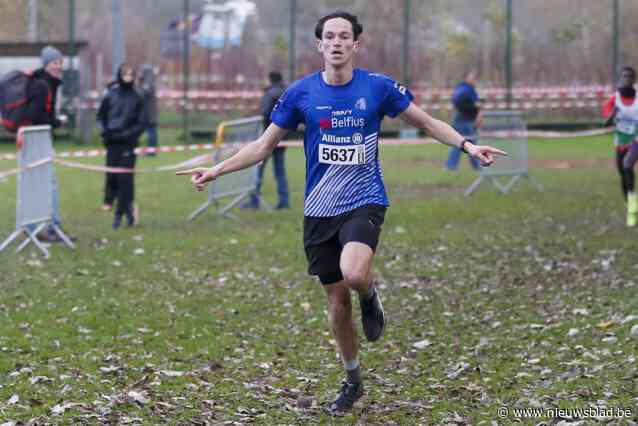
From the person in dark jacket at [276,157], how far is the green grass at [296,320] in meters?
0.65

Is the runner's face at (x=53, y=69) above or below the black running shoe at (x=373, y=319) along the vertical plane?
above

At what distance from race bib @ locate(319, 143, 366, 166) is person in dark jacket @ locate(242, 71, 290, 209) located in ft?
35.9

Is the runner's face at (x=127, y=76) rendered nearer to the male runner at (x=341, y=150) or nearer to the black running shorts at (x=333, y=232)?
the male runner at (x=341, y=150)

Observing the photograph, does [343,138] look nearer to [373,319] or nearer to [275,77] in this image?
[373,319]

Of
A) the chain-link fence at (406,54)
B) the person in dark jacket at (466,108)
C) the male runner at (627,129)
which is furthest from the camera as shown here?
the chain-link fence at (406,54)

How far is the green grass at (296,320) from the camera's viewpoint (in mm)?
7598

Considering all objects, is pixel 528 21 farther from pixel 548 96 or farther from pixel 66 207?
pixel 66 207

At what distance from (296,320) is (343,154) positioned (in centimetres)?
382

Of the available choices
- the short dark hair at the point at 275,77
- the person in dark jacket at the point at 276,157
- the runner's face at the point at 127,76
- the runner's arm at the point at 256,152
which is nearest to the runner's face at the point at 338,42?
the runner's arm at the point at 256,152

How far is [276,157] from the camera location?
18.6m

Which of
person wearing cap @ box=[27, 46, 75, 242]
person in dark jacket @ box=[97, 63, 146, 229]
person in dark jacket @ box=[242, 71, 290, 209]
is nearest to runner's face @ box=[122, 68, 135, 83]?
person in dark jacket @ box=[97, 63, 146, 229]

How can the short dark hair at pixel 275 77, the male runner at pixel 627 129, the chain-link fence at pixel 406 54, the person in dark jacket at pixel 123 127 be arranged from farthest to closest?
the chain-link fence at pixel 406 54, the short dark hair at pixel 275 77, the person in dark jacket at pixel 123 127, the male runner at pixel 627 129

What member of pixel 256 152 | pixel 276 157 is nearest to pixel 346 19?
pixel 256 152

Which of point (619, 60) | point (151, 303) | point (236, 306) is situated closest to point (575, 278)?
point (236, 306)
